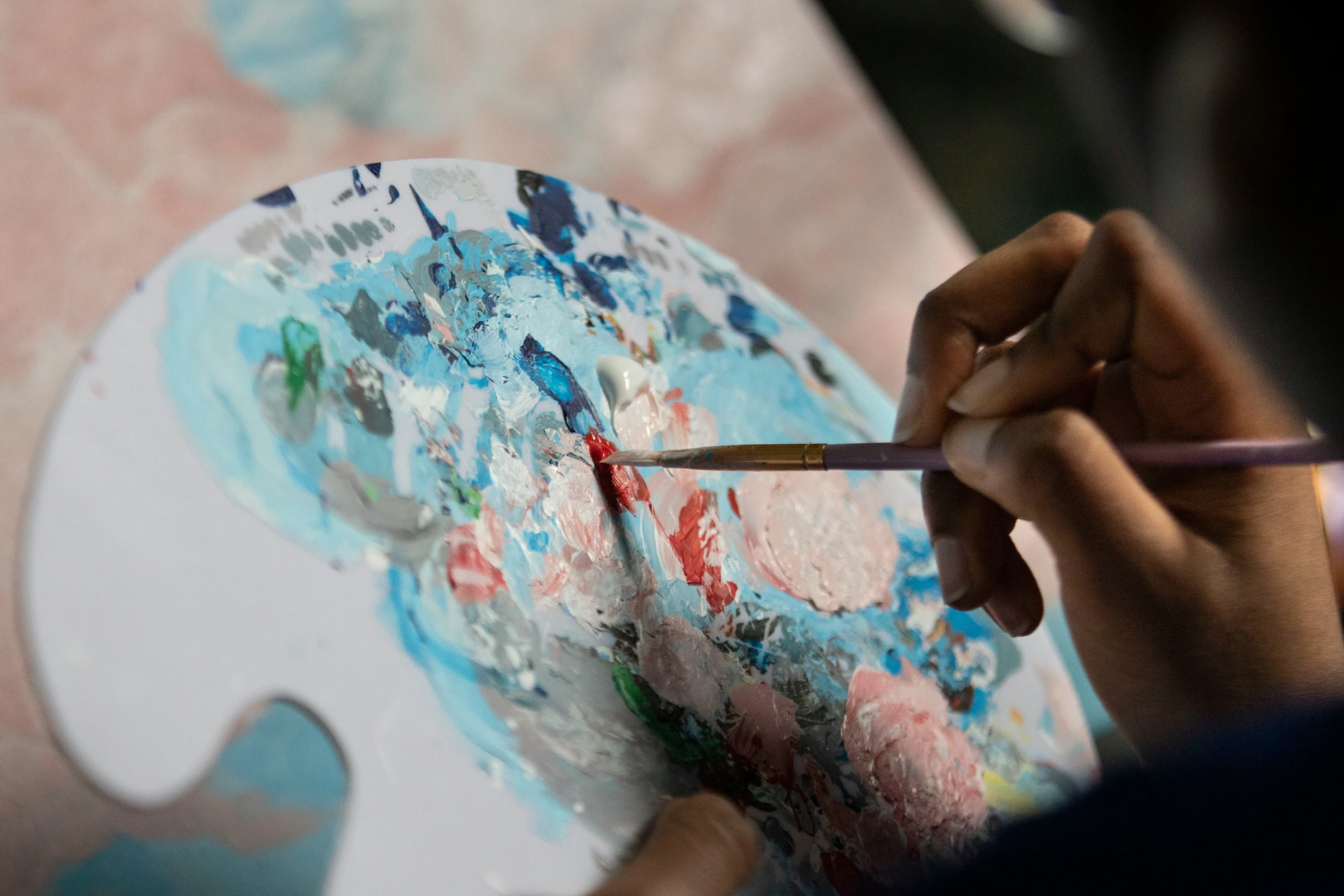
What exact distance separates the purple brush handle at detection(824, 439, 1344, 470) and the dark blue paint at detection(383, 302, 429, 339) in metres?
0.22

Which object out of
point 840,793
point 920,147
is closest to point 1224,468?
point 840,793

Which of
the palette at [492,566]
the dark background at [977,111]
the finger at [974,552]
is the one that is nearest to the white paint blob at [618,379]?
the palette at [492,566]

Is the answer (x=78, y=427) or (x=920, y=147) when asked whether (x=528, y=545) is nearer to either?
(x=78, y=427)

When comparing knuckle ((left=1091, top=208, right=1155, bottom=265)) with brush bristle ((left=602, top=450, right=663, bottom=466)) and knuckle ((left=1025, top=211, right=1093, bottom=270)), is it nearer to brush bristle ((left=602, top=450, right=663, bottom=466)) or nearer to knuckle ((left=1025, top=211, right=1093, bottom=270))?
knuckle ((left=1025, top=211, right=1093, bottom=270))

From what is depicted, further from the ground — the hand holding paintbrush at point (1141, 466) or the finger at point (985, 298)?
the finger at point (985, 298)

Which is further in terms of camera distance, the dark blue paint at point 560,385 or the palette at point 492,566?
the dark blue paint at point 560,385

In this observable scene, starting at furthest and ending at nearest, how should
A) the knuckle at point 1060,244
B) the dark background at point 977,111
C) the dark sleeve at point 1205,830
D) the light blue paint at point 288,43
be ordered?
1. the dark background at point 977,111
2. the light blue paint at point 288,43
3. the knuckle at point 1060,244
4. the dark sleeve at point 1205,830

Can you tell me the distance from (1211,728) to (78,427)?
536 millimetres

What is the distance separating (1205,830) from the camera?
32cm

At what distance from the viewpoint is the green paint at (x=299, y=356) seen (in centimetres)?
41

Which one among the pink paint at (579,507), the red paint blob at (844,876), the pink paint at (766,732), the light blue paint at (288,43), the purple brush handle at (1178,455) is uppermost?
the light blue paint at (288,43)

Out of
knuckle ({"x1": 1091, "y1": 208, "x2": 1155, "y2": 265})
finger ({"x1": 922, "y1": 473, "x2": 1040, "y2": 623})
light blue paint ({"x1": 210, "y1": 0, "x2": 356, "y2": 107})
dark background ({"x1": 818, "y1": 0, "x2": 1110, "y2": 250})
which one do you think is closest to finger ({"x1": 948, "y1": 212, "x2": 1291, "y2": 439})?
knuckle ({"x1": 1091, "y1": 208, "x2": 1155, "y2": 265})

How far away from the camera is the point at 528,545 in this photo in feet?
1.55

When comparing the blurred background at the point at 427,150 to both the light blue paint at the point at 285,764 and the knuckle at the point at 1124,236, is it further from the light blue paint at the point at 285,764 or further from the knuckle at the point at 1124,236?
the knuckle at the point at 1124,236
